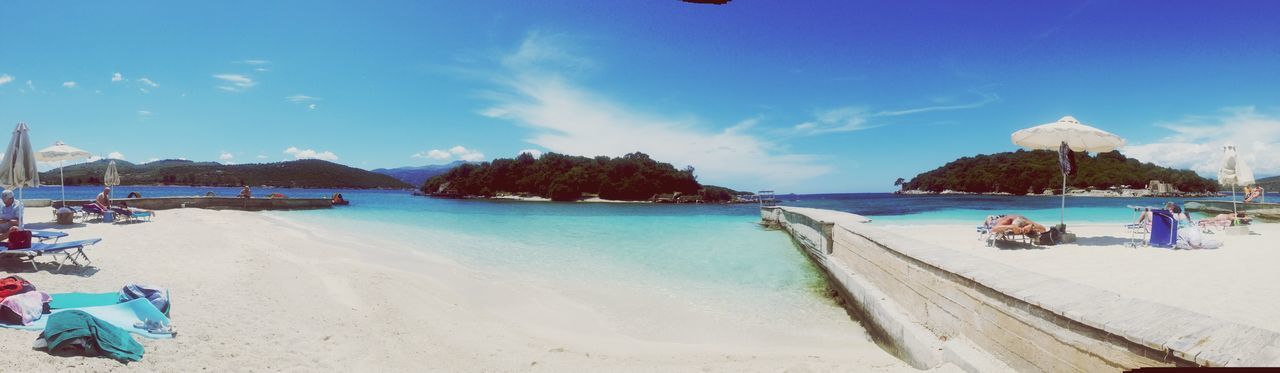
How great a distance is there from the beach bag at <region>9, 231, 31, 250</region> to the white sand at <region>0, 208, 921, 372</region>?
0.93 feet

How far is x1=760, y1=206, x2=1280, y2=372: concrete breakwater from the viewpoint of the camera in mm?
2941

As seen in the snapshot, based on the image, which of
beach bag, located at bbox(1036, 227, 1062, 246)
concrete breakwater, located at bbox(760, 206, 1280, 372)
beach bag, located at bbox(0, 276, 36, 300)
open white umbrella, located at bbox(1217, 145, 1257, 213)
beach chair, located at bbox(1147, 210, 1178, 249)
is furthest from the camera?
open white umbrella, located at bbox(1217, 145, 1257, 213)

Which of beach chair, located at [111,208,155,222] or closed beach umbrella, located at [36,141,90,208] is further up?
closed beach umbrella, located at [36,141,90,208]

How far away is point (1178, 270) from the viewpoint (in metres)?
6.98

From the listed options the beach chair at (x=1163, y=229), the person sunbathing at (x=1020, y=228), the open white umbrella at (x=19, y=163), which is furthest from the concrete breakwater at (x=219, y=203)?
the beach chair at (x=1163, y=229)

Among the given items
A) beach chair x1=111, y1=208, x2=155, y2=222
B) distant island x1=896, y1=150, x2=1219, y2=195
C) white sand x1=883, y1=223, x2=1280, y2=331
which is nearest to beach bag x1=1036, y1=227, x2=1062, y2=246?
white sand x1=883, y1=223, x2=1280, y2=331

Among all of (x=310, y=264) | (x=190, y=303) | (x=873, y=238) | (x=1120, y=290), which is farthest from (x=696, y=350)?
(x=310, y=264)

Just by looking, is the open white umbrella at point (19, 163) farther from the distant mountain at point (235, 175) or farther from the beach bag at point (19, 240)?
the distant mountain at point (235, 175)

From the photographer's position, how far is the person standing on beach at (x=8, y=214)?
8.38 metres

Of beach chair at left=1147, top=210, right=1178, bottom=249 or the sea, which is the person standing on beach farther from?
beach chair at left=1147, top=210, right=1178, bottom=249

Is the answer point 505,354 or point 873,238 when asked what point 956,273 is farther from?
point 505,354

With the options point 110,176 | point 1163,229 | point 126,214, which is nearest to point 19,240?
point 126,214

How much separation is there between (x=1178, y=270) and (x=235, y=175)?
14952 centimetres

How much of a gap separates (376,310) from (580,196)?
2664 inches
